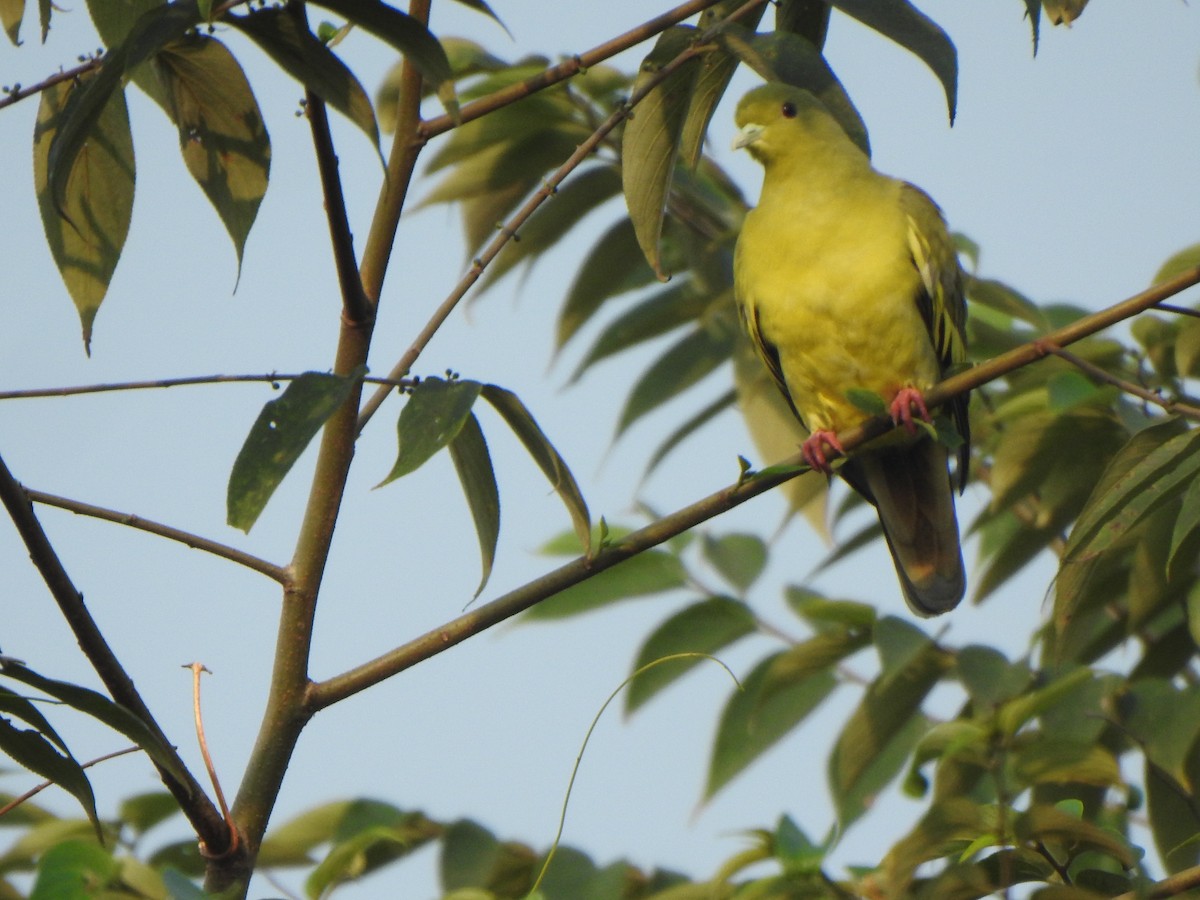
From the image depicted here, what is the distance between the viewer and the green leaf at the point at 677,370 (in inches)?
157

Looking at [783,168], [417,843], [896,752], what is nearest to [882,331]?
[783,168]

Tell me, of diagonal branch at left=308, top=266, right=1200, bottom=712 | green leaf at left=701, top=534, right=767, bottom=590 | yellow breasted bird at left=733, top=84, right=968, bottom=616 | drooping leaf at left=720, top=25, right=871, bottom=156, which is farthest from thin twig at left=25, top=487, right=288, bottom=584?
green leaf at left=701, top=534, right=767, bottom=590

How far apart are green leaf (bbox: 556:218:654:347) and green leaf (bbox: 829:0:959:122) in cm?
208

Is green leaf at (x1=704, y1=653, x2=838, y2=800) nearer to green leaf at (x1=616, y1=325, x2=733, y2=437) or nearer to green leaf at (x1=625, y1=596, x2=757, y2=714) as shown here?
green leaf at (x1=625, y1=596, x2=757, y2=714)

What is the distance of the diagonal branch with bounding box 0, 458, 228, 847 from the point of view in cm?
146

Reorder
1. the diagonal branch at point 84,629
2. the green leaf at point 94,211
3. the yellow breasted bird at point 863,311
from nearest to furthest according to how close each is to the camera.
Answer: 1. the diagonal branch at point 84,629
2. the green leaf at point 94,211
3. the yellow breasted bird at point 863,311

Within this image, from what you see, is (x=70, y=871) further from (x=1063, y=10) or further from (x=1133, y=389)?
(x=1063, y=10)

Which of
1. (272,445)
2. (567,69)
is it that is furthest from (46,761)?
(567,69)

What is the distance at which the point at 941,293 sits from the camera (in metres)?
3.39

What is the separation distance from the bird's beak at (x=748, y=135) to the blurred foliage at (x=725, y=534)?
0.57ft

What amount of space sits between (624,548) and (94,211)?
873 mm

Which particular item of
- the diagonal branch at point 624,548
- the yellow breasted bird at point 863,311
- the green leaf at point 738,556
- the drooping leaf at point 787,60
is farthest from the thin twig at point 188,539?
the green leaf at point 738,556

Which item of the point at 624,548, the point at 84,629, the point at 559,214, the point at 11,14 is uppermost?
the point at 559,214

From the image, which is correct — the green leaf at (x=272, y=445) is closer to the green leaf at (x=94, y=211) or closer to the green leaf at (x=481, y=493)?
the green leaf at (x=481, y=493)
